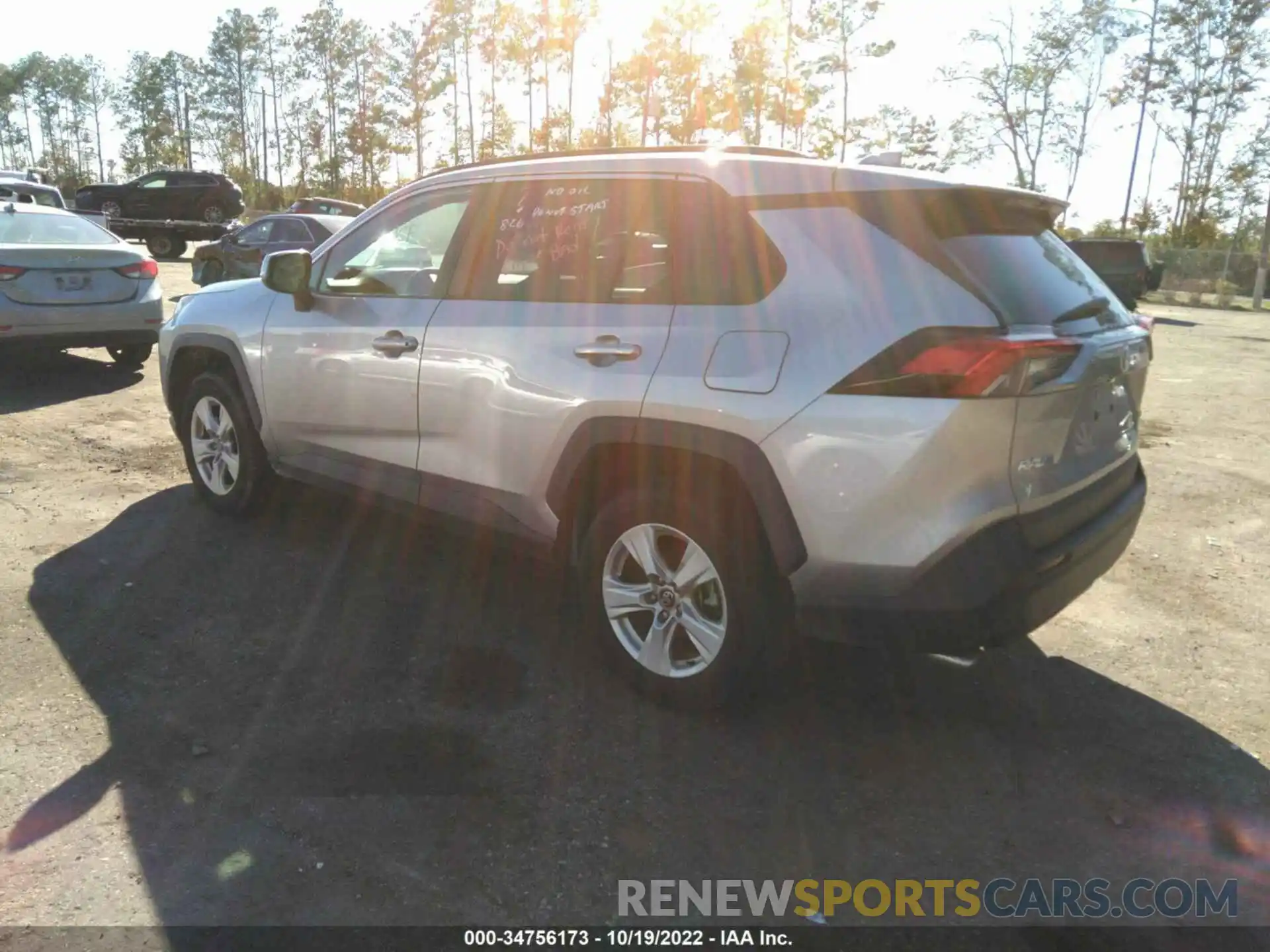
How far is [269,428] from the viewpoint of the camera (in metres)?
5.02

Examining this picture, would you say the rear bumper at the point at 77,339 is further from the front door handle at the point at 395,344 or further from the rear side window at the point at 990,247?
the rear side window at the point at 990,247

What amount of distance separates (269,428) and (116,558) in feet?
3.12

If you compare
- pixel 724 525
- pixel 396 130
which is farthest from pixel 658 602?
pixel 396 130

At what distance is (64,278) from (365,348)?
19.0 feet

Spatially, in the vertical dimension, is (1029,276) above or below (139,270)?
above

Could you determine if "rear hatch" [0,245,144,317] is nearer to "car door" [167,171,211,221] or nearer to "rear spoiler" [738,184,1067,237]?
"rear spoiler" [738,184,1067,237]

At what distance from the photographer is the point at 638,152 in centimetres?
378

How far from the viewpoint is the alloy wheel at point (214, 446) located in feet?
17.6

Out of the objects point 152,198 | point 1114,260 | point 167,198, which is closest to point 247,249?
point 1114,260

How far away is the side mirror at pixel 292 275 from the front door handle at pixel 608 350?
1.86 meters

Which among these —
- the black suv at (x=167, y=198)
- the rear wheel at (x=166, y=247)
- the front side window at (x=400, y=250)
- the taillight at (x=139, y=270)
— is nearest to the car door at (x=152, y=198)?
the black suv at (x=167, y=198)

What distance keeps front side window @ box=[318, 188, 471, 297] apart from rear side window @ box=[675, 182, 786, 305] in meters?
1.21

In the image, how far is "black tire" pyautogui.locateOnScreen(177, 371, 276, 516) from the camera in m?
5.21

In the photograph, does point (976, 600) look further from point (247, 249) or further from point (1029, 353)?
point (247, 249)
